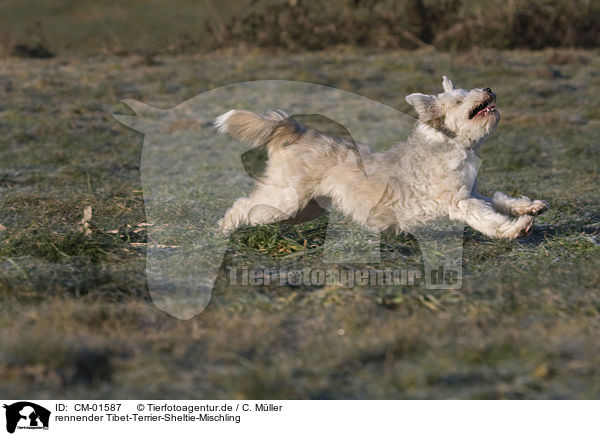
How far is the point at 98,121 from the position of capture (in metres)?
11.1

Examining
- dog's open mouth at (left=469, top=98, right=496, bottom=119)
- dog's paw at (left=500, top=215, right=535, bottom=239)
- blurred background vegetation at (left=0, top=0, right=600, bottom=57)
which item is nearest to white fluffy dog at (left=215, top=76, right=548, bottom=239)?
dog's open mouth at (left=469, top=98, right=496, bottom=119)

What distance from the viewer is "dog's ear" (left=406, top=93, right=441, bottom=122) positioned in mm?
5156

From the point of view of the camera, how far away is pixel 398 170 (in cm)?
528

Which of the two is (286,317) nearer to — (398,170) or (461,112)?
(398,170)

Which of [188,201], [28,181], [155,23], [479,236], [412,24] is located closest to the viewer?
[479,236]

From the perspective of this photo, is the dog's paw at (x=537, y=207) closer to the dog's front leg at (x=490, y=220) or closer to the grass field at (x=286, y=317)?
A: the dog's front leg at (x=490, y=220)

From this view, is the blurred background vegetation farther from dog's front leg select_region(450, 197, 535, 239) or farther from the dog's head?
dog's front leg select_region(450, 197, 535, 239)

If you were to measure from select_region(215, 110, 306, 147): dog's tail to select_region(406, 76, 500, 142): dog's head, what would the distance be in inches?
35.5

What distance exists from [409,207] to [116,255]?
216cm

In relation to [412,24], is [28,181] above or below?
below

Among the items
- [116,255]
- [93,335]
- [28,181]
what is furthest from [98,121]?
[93,335]
